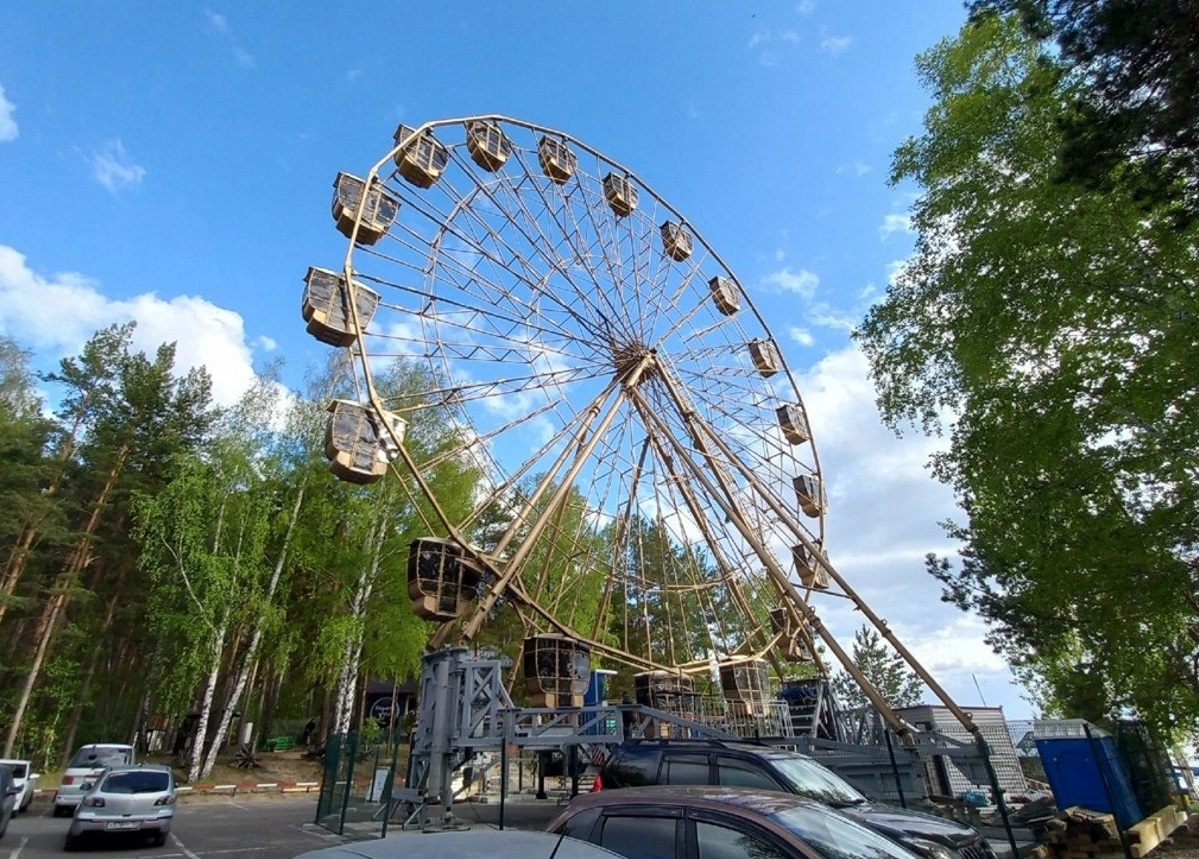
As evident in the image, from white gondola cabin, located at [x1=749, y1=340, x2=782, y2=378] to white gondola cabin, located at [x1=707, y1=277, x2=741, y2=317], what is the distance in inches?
55.1

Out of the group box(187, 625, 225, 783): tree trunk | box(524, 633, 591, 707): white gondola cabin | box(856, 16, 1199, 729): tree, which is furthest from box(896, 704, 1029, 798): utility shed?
box(187, 625, 225, 783): tree trunk

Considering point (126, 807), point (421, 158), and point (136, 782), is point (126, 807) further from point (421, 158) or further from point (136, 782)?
point (421, 158)

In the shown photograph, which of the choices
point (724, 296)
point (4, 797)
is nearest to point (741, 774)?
point (4, 797)

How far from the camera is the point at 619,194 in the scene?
69.8ft

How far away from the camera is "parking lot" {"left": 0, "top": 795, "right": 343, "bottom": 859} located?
10.1 metres

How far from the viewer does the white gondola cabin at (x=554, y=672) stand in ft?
47.9

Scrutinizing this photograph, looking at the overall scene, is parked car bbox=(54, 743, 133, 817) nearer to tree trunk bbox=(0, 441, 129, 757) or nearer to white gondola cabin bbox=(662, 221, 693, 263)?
tree trunk bbox=(0, 441, 129, 757)

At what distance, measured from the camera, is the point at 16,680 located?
26141 millimetres

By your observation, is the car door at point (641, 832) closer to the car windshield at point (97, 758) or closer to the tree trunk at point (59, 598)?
the car windshield at point (97, 758)

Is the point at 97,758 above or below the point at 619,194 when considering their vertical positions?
below

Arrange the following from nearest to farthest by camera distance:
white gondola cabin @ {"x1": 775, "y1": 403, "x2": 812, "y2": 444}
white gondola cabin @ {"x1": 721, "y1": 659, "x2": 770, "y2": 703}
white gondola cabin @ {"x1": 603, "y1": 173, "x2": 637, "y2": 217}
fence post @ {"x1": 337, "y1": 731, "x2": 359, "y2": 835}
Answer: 1. fence post @ {"x1": 337, "y1": 731, "x2": 359, "y2": 835}
2. white gondola cabin @ {"x1": 721, "y1": 659, "x2": 770, "y2": 703}
3. white gondola cabin @ {"x1": 603, "y1": 173, "x2": 637, "y2": 217}
4. white gondola cabin @ {"x1": 775, "y1": 403, "x2": 812, "y2": 444}

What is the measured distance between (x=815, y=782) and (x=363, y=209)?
14234mm

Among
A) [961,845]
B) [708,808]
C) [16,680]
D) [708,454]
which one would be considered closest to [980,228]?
[708,454]

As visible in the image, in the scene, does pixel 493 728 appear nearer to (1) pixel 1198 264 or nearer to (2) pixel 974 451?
(2) pixel 974 451
